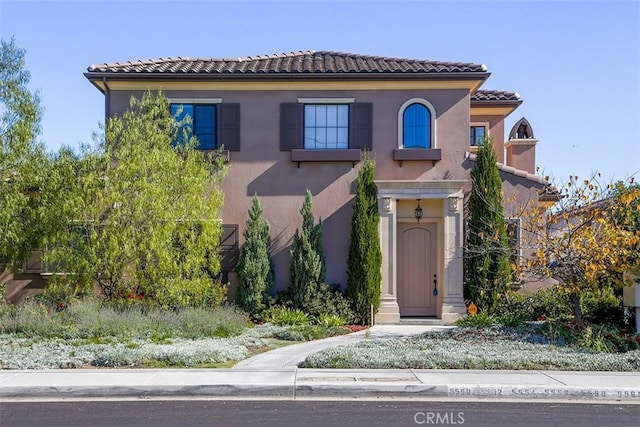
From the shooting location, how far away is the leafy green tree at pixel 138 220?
1417cm

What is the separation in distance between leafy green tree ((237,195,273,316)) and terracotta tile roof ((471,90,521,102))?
7.70 meters

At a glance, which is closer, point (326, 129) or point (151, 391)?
point (151, 391)

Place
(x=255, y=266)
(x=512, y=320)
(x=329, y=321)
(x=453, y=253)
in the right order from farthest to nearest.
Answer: (x=453, y=253), (x=255, y=266), (x=329, y=321), (x=512, y=320)

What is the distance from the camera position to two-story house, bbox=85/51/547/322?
1644 centimetres

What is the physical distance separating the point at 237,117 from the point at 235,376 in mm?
8432

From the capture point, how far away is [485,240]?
15.5m

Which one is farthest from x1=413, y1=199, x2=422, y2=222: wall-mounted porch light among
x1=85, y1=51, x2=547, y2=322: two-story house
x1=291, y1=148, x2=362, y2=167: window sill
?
x1=291, y1=148, x2=362, y2=167: window sill

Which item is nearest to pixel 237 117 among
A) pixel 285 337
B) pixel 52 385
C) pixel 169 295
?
pixel 169 295

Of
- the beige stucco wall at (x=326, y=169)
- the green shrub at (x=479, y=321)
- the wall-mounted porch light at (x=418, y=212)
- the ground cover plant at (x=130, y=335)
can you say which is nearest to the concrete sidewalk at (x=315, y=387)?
the ground cover plant at (x=130, y=335)

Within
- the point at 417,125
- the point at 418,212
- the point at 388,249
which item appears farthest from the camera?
the point at 417,125

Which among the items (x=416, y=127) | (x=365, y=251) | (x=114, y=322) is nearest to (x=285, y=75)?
(x=416, y=127)

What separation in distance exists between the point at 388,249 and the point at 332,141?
9.82 feet

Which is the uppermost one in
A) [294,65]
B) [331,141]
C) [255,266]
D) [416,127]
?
[294,65]

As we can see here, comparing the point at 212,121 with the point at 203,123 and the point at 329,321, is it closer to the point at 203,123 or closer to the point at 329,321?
the point at 203,123
